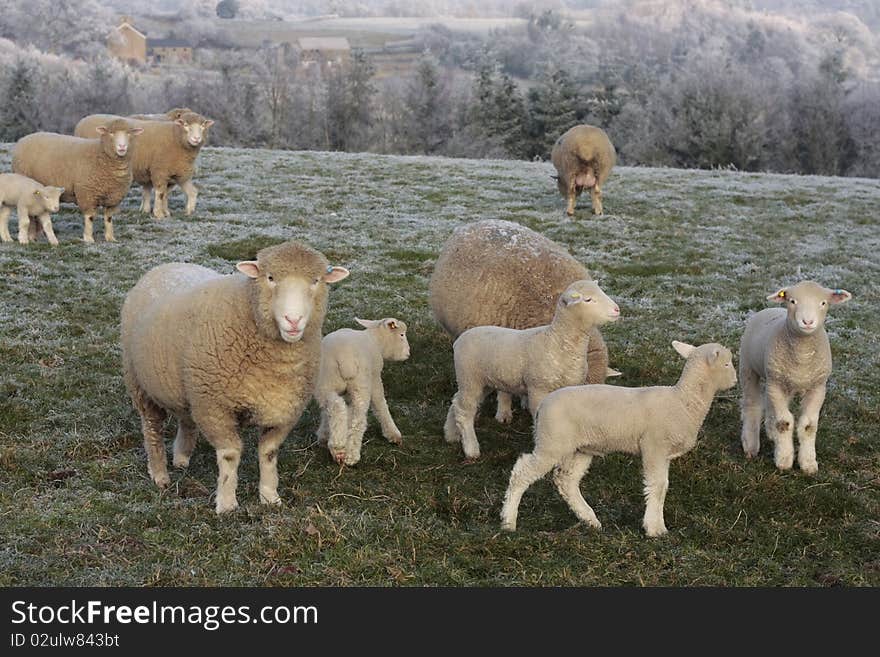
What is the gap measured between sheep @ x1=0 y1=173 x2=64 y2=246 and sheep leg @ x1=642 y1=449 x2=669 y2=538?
1096cm

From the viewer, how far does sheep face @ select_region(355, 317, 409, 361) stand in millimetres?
8383

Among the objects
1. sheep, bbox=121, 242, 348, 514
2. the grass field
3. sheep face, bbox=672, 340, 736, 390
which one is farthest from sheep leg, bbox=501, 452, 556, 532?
sheep, bbox=121, 242, 348, 514

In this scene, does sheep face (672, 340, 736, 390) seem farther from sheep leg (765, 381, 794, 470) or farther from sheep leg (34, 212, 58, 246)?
sheep leg (34, 212, 58, 246)

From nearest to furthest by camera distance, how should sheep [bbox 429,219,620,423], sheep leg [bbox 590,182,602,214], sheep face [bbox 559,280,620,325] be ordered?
sheep face [bbox 559,280,620,325], sheep [bbox 429,219,620,423], sheep leg [bbox 590,182,602,214]

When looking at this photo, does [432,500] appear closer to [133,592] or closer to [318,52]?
[133,592]

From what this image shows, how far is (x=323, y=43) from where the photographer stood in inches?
3236

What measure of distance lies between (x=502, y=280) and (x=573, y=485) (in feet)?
9.49

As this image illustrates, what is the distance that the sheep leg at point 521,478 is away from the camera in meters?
6.27

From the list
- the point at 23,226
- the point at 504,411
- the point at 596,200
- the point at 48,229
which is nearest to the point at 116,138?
the point at 48,229

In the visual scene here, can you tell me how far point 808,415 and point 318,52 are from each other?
7394cm

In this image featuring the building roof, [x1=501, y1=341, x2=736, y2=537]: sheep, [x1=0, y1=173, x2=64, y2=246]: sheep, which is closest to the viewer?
[x1=501, y1=341, x2=736, y2=537]: sheep

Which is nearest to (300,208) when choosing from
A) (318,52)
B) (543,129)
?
(543,129)

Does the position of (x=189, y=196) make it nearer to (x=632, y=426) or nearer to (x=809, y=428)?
(x=809, y=428)

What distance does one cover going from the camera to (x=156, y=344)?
6.61 m
